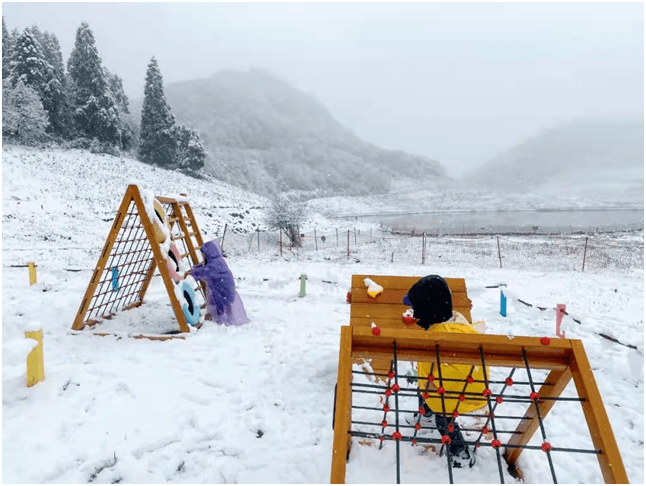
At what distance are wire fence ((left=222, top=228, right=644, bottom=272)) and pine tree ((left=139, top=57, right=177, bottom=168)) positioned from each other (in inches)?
1001

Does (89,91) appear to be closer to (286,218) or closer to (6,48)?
(6,48)

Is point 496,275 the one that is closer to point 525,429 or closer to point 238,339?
point 238,339

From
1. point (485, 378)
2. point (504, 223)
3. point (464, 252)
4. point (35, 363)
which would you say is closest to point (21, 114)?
point (464, 252)

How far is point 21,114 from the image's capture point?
104 ft

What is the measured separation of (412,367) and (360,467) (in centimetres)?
195

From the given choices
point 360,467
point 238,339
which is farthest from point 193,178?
point 360,467

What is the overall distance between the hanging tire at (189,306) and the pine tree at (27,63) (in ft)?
135

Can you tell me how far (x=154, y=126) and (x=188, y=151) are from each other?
15.0ft

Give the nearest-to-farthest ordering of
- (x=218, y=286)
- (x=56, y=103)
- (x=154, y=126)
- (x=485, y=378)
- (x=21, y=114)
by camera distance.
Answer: (x=485, y=378) < (x=218, y=286) < (x=21, y=114) < (x=56, y=103) < (x=154, y=126)

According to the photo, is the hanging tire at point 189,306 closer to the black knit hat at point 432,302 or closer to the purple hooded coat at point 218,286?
the purple hooded coat at point 218,286

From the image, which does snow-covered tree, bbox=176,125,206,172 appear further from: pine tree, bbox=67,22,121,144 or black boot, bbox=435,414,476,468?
black boot, bbox=435,414,476,468

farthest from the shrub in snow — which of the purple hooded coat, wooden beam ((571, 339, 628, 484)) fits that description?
wooden beam ((571, 339, 628, 484))

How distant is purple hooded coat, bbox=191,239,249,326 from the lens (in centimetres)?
618

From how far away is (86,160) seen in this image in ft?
110
